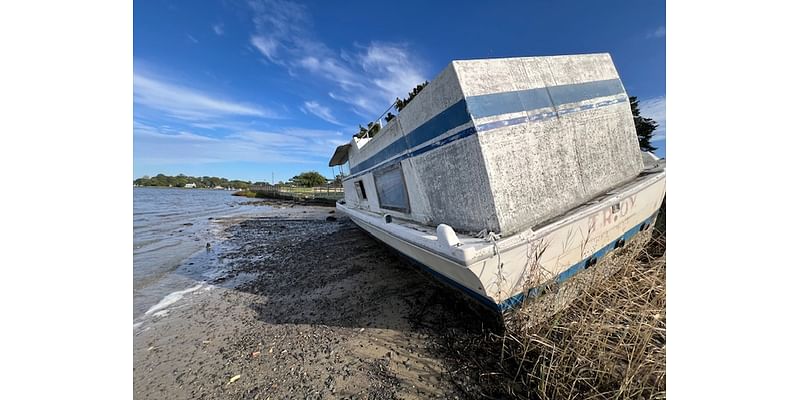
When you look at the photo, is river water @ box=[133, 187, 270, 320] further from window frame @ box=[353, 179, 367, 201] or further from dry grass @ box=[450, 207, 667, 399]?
dry grass @ box=[450, 207, 667, 399]

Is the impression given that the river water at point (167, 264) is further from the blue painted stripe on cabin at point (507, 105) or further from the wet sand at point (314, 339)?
the blue painted stripe on cabin at point (507, 105)

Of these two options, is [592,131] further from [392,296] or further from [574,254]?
[392,296]

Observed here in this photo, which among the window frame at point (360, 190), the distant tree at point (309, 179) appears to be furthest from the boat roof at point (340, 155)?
the distant tree at point (309, 179)

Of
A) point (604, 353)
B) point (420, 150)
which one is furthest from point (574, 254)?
point (420, 150)

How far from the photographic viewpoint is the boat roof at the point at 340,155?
29.8 feet

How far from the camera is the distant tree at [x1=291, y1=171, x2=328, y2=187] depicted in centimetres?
6445

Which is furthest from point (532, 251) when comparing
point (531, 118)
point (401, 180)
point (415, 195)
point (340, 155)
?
point (340, 155)

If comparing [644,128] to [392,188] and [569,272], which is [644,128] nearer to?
[569,272]

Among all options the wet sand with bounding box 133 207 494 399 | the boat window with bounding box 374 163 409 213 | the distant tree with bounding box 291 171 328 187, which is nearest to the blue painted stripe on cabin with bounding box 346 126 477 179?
the boat window with bounding box 374 163 409 213

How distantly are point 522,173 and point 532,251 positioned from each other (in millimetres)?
891

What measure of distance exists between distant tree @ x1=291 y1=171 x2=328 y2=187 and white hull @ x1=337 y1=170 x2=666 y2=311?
64994 mm

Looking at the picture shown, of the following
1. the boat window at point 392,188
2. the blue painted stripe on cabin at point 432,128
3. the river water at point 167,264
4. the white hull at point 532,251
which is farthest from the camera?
the river water at point 167,264

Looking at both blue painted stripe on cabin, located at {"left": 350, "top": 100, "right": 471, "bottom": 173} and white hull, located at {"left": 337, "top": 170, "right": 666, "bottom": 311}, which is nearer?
white hull, located at {"left": 337, "top": 170, "right": 666, "bottom": 311}

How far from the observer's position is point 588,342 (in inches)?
85.2
